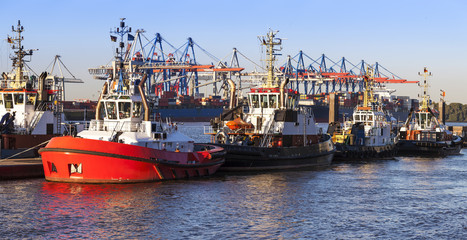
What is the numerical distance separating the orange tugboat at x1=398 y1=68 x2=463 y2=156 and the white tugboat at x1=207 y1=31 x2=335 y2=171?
18838 millimetres

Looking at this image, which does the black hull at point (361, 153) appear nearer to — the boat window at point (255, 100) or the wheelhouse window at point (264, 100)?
the wheelhouse window at point (264, 100)

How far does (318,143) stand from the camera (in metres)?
42.0

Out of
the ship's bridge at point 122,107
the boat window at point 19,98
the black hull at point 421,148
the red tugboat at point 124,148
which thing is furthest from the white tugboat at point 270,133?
the black hull at point 421,148

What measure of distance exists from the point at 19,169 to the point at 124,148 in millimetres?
6296

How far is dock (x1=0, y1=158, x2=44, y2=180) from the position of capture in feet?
97.8

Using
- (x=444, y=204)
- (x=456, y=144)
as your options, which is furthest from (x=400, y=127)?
(x=444, y=204)

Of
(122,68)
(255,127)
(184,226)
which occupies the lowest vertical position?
(184,226)

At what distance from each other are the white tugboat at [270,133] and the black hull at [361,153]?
5.69m

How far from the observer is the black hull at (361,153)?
48.6m

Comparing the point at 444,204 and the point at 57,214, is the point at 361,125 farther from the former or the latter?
the point at 57,214

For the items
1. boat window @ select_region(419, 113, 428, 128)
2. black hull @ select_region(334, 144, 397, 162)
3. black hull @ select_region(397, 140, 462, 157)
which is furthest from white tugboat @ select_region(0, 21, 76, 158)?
boat window @ select_region(419, 113, 428, 128)

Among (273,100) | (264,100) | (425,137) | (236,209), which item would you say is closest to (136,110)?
(236,209)

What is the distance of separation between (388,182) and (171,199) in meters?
14.8

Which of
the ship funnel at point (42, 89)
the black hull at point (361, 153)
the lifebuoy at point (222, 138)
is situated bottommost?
the black hull at point (361, 153)
